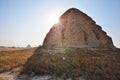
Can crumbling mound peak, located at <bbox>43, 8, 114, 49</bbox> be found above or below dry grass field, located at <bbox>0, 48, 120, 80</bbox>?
above

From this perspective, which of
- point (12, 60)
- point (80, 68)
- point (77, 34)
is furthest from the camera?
point (77, 34)

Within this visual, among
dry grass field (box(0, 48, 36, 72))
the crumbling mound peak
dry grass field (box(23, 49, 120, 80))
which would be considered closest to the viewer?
dry grass field (box(23, 49, 120, 80))

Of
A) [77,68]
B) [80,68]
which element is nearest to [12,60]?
[77,68]

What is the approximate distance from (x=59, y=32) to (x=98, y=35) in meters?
11.3

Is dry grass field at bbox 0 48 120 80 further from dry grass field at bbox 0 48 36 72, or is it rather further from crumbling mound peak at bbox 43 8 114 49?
crumbling mound peak at bbox 43 8 114 49

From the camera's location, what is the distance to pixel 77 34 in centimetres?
4266

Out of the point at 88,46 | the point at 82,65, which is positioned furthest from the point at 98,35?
the point at 82,65

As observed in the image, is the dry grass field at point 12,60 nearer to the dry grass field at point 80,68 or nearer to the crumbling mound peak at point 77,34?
the dry grass field at point 80,68

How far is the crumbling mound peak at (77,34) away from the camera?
41.9m

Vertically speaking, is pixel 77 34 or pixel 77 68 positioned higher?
pixel 77 34

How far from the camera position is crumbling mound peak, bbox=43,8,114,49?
41.9 m

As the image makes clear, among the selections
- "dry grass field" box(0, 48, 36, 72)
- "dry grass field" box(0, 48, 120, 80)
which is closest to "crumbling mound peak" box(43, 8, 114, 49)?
"dry grass field" box(0, 48, 36, 72)

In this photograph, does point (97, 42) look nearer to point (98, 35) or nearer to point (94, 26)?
point (98, 35)

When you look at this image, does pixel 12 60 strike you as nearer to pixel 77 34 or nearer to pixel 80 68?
pixel 80 68
